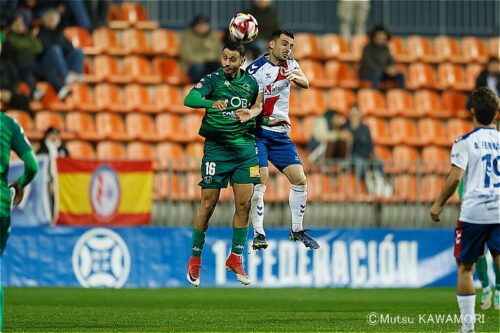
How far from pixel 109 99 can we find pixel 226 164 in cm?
990

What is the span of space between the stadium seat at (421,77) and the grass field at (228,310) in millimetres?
6883

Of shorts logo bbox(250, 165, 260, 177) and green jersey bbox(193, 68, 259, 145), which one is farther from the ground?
green jersey bbox(193, 68, 259, 145)

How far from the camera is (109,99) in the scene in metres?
22.0

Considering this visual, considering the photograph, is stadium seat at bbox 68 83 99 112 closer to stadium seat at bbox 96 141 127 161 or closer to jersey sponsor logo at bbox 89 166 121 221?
stadium seat at bbox 96 141 127 161

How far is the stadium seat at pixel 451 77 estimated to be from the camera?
25219mm

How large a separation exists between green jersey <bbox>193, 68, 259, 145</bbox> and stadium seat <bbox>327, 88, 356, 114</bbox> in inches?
433

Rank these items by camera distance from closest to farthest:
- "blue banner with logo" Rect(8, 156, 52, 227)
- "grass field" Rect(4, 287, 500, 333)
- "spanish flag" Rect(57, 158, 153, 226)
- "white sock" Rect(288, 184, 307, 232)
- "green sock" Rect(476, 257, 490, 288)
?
"grass field" Rect(4, 287, 500, 333) → "white sock" Rect(288, 184, 307, 232) → "green sock" Rect(476, 257, 490, 288) → "blue banner with logo" Rect(8, 156, 52, 227) → "spanish flag" Rect(57, 158, 153, 226)

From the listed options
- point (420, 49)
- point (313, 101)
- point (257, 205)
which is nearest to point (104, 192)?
point (257, 205)

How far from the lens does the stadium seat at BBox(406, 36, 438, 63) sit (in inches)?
1018

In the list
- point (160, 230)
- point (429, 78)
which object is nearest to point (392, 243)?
point (160, 230)

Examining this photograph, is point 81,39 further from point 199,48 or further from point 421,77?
point 421,77

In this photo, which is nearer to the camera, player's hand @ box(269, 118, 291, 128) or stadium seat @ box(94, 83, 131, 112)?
player's hand @ box(269, 118, 291, 128)

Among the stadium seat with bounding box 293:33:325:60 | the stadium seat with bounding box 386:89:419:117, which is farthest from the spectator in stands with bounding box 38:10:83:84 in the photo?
the stadium seat with bounding box 386:89:419:117

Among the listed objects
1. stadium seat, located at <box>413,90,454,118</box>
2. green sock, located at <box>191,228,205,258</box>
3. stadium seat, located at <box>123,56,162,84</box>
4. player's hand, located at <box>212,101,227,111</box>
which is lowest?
green sock, located at <box>191,228,205,258</box>
